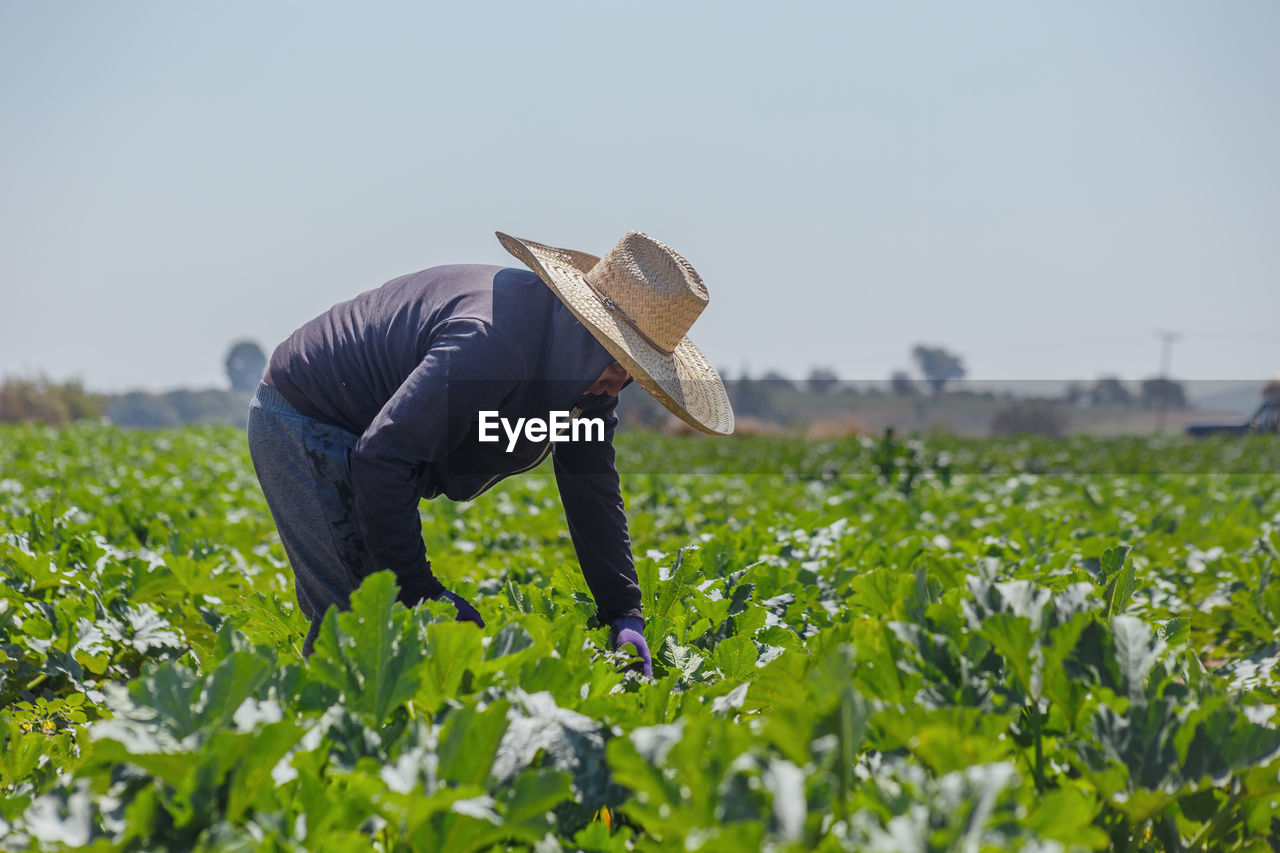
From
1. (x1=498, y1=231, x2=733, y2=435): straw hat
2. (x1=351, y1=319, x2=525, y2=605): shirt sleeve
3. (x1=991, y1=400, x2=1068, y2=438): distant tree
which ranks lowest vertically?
(x1=991, y1=400, x2=1068, y2=438): distant tree

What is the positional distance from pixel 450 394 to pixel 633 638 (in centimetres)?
78

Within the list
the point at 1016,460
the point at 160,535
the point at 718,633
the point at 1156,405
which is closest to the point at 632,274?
the point at 718,633

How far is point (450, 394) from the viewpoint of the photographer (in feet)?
7.97

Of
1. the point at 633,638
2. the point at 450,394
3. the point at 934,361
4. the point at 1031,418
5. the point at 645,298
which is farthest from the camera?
the point at 934,361

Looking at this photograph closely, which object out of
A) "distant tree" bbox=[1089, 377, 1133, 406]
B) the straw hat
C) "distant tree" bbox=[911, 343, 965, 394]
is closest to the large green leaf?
the straw hat

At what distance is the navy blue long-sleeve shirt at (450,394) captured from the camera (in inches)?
96.7

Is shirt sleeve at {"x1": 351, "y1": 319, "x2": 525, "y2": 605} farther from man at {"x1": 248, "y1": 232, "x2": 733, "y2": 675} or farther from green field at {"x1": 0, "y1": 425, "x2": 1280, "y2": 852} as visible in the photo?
green field at {"x1": 0, "y1": 425, "x2": 1280, "y2": 852}

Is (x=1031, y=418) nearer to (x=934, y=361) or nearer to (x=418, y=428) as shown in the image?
(x=418, y=428)

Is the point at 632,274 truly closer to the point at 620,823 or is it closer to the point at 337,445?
the point at 337,445

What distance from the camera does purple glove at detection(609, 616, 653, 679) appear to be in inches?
96.5

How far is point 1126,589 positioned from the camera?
6.60 ft

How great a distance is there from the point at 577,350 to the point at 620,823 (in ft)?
4.21

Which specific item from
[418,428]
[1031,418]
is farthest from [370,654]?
[1031,418]

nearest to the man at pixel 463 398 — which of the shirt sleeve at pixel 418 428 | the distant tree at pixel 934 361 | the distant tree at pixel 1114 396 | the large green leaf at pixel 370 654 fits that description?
the shirt sleeve at pixel 418 428
